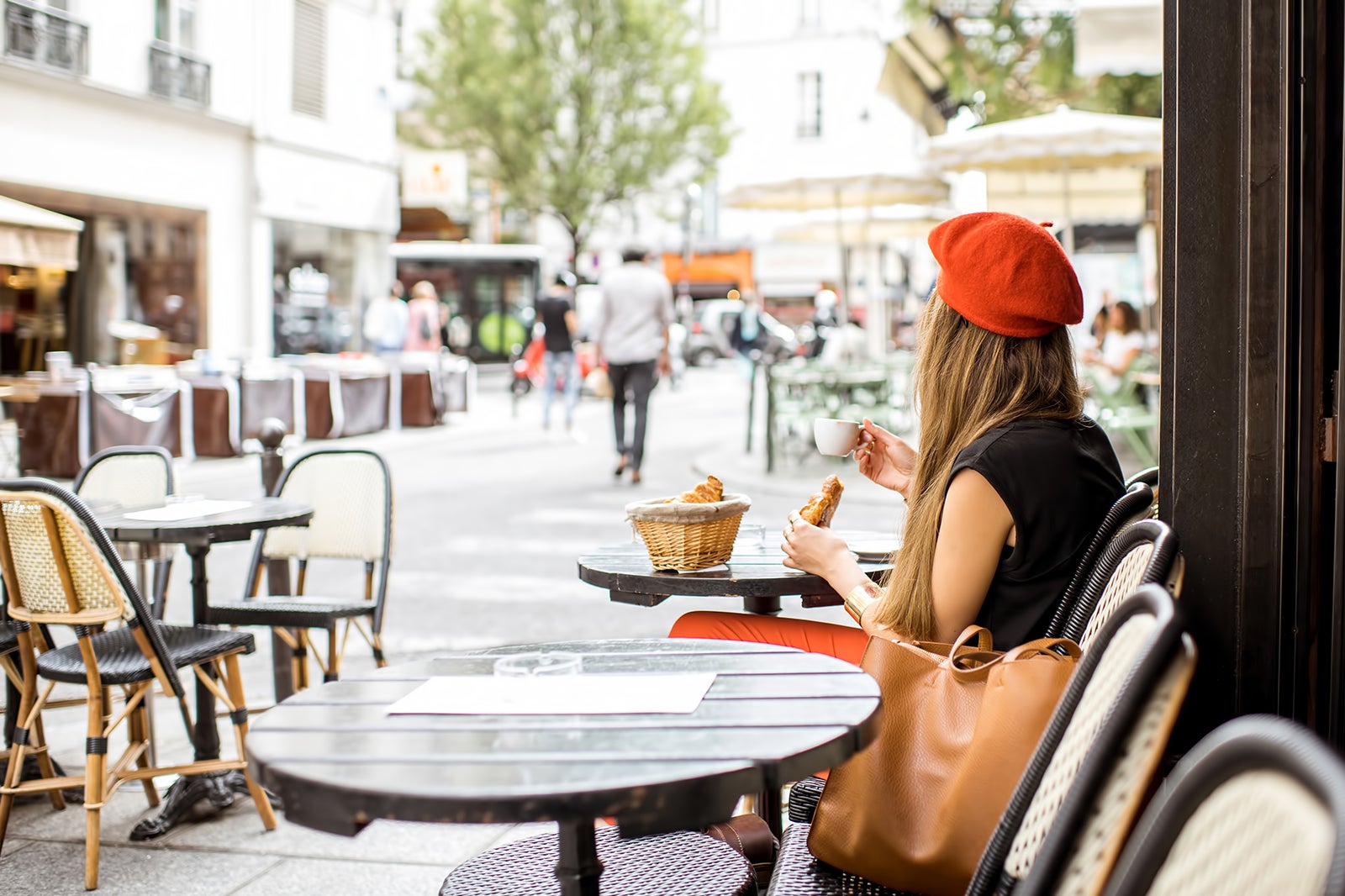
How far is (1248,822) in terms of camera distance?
1.17 meters

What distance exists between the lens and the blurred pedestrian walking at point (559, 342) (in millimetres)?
16844

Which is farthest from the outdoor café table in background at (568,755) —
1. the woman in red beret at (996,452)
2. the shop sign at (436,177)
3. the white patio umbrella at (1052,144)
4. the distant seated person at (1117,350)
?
the shop sign at (436,177)

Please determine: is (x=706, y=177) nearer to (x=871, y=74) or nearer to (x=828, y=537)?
(x=871, y=74)

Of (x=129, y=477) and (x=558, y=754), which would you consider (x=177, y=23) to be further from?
(x=558, y=754)

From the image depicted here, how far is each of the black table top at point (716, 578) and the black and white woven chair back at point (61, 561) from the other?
1.29 meters

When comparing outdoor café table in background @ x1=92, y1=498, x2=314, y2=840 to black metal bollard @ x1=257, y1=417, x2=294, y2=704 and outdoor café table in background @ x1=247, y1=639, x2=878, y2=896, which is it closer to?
black metal bollard @ x1=257, y1=417, x2=294, y2=704

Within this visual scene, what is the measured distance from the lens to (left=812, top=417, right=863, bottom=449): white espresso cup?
11.1 ft

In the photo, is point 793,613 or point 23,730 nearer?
point 23,730

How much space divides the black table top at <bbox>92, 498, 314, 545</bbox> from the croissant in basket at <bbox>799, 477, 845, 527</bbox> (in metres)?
2.00

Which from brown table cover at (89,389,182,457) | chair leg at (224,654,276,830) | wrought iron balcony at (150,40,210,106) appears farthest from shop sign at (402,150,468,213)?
chair leg at (224,654,276,830)

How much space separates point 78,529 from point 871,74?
48.7m

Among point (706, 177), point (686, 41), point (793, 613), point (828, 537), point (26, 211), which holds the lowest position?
point (793, 613)

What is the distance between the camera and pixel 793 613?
6.75 m

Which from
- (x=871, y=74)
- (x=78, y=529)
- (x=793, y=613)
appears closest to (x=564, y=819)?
(x=78, y=529)
